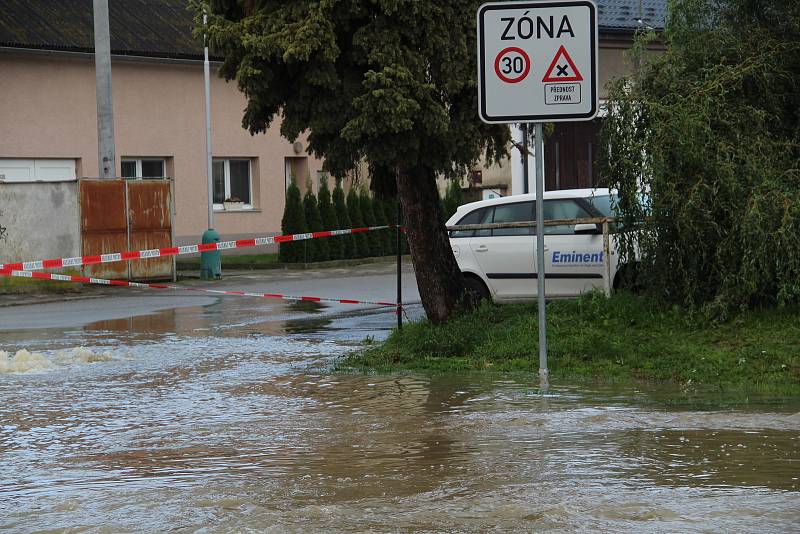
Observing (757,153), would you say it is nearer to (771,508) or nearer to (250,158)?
(771,508)

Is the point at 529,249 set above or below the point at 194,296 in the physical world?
above

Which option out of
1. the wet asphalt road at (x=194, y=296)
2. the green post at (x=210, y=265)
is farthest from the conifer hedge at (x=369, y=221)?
the green post at (x=210, y=265)

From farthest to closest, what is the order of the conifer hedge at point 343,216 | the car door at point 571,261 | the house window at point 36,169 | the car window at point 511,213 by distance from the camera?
the conifer hedge at point 343,216 < the house window at point 36,169 < the car window at point 511,213 < the car door at point 571,261

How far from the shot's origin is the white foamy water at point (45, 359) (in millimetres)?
12703

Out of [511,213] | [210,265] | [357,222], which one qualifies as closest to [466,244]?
[511,213]

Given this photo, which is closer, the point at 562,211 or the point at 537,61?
the point at 537,61

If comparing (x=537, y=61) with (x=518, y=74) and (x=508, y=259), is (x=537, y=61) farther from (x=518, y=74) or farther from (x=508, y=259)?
(x=508, y=259)

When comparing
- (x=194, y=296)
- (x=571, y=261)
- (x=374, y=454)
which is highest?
(x=571, y=261)

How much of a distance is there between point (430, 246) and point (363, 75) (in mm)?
1919

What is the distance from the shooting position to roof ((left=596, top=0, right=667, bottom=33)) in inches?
1337

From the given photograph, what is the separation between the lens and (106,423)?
9.55 meters

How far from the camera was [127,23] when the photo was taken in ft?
108

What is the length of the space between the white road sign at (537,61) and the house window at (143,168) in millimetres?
24332

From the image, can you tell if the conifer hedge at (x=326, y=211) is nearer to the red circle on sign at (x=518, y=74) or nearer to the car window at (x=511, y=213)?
the car window at (x=511, y=213)
